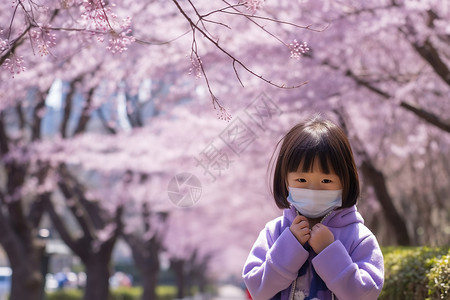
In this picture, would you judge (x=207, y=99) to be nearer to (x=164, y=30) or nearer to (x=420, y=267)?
(x=164, y=30)

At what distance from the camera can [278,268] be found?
8.21 ft

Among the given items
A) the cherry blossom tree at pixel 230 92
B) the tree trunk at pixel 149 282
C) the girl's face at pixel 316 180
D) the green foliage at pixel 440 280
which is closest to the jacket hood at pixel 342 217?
the girl's face at pixel 316 180

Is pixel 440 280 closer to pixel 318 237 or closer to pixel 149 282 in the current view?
pixel 318 237

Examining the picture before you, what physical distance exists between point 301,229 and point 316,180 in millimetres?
196

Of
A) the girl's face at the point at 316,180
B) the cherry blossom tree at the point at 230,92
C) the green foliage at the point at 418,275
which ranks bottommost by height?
the green foliage at the point at 418,275

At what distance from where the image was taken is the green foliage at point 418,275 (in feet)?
12.6

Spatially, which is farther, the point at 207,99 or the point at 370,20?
the point at 207,99

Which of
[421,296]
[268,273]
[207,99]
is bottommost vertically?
[421,296]

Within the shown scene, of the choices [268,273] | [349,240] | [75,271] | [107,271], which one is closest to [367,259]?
[349,240]

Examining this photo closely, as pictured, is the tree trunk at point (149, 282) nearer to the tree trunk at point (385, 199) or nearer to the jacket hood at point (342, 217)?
the tree trunk at point (385, 199)

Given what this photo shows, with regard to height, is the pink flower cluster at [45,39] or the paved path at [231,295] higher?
the pink flower cluster at [45,39]

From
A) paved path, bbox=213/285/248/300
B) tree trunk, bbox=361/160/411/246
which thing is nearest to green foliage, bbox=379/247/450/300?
tree trunk, bbox=361/160/411/246

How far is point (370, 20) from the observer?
748cm

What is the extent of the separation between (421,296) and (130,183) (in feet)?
41.2
